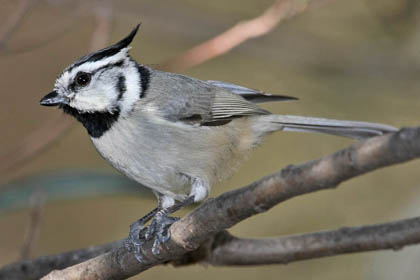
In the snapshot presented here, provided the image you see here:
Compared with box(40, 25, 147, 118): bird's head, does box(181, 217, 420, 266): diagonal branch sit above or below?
below

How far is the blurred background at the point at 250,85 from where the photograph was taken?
3969 mm

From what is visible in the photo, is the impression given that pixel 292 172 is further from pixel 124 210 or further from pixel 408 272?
pixel 124 210

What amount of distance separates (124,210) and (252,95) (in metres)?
Result: 2.87

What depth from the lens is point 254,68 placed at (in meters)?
6.36

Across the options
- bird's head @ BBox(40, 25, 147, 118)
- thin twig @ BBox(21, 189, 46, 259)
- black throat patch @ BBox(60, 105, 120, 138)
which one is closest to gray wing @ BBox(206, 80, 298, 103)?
bird's head @ BBox(40, 25, 147, 118)

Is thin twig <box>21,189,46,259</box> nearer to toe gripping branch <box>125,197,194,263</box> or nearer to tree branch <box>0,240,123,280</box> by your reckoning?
tree branch <box>0,240,123,280</box>

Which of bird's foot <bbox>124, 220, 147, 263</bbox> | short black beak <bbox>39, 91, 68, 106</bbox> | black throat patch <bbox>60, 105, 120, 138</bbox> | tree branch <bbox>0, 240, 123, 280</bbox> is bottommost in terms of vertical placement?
tree branch <bbox>0, 240, 123, 280</bbox>

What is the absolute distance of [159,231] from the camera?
283 cm

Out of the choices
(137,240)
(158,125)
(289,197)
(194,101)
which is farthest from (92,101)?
(289,197)

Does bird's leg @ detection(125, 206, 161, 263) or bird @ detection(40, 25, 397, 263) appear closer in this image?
bird's leg @ detection(125, 206, 161, 263)

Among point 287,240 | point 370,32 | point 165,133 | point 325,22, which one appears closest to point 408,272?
point 287,240

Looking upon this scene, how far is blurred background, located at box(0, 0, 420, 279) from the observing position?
156 inches

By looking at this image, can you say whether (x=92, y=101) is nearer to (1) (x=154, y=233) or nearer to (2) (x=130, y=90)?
(2) (x=130, y=90)

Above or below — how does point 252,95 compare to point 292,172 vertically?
above
